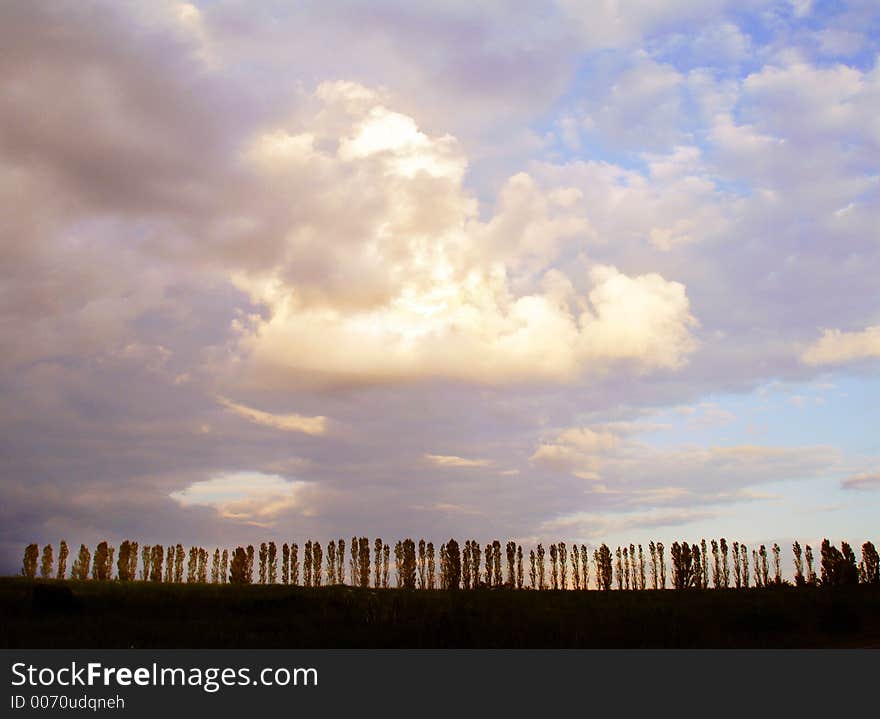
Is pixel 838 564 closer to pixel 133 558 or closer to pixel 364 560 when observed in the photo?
pixel 364 560

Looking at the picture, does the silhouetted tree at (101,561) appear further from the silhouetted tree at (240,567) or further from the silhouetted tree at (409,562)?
the silhouetted tree at (409,562)

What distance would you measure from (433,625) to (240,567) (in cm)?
11792

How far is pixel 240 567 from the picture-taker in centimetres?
13400

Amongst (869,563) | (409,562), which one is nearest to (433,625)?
(869,563)

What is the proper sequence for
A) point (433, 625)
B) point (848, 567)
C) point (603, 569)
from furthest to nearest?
point (603, 569)
point (848, 567)
point (433, 625)

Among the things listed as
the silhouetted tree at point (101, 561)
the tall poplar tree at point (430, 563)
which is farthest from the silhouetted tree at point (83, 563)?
the tall poplar tree at point (430, 563)

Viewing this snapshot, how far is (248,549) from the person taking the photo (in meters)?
140

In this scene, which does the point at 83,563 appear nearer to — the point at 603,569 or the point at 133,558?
the point at 133,558

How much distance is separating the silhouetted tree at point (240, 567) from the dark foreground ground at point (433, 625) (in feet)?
300

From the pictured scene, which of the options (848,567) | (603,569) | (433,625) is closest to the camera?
(433,625)

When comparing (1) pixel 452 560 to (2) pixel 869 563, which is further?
(1) pixel 452 560
